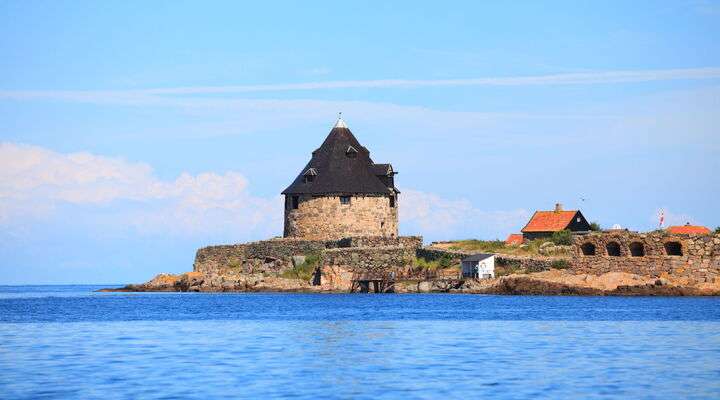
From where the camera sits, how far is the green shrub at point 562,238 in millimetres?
73312

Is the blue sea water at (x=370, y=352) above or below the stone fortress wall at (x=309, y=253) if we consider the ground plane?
below

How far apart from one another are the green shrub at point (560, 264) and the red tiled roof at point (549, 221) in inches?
752

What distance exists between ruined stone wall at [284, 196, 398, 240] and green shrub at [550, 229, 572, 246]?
35.4 ft

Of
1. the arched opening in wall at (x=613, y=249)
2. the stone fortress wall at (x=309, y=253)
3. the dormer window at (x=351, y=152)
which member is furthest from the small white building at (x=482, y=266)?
the dormer window at (x=351, y=152)

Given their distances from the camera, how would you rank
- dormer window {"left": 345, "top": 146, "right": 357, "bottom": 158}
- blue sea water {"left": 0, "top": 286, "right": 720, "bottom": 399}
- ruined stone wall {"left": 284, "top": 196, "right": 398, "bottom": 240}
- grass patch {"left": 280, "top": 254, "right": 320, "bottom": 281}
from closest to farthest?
blue sea water {"left": 0, "top": 286, "right": 720, "bottom": 399}, grass patch {"left": 280, "top": 254, "right": 320, "bottom": 281}, ruined stone wall {"left": 284, "top": 196, "right": 398, "bottom": 240}, dormer window {"left": 345, "top": 146, "right": 357, "bottom": 158}

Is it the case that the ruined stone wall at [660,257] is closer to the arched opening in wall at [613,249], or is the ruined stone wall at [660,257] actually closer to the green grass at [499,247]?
the arched opening in wall at [613,249]

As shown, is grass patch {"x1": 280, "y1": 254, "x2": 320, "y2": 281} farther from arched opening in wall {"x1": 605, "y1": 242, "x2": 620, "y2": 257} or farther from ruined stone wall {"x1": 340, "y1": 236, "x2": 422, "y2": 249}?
arched opening in wall {"x1": 605, "y1": 242, "x2": 620, "y2": 257}

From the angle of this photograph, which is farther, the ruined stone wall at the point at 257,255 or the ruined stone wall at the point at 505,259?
the ruined stone wall at the point at 257,255

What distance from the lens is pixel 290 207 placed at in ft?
252

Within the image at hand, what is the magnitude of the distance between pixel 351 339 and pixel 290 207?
41327 millimetres

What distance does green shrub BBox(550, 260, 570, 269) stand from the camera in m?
63.0

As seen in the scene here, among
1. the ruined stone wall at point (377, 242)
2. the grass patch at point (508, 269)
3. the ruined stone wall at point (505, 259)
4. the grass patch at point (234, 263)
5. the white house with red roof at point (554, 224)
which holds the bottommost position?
the grass patch at point (508, 269)

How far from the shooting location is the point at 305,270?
7194 centimetres

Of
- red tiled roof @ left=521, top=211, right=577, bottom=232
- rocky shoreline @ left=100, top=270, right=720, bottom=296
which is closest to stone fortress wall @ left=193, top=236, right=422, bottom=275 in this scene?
rocky shoreline @ left=100, top=270, right=720, bottom=296
